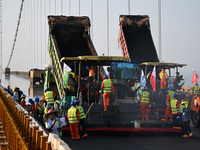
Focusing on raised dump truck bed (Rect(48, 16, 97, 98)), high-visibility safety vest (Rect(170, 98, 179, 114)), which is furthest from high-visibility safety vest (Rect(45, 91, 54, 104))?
raised dump truck bed (Rect(48, 16, 97, 98))

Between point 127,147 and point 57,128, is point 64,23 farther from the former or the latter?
point 57,128

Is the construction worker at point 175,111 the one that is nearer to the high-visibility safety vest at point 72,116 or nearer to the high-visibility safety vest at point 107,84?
the high-visibility safety vest at point 107,84

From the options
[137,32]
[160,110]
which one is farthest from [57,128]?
[137,32]

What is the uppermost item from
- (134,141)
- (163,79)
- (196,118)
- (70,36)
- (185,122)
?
(70,36)

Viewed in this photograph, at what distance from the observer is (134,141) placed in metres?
12.8

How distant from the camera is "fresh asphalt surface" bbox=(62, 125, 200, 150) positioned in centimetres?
1175

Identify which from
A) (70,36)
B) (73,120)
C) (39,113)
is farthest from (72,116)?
(70,36)

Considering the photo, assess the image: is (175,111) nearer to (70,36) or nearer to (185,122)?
(185,122)

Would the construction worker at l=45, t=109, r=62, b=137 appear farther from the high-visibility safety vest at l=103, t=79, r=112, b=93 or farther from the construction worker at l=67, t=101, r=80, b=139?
the high-visibility safety vest at l=103, t=79, r=112, b=93

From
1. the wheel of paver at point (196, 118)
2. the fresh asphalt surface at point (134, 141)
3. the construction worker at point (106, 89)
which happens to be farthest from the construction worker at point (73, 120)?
the wheel of paver at point (196, 118)

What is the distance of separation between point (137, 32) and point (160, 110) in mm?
10016

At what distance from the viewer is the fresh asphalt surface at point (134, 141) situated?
11750mm

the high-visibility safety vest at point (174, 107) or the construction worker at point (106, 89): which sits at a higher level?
the construction worker at point (106, 89)

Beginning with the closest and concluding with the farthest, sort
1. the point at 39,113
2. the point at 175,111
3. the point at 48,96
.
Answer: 1. the point at 39,113
2. the point at 175,111
3. the point at 48,96
